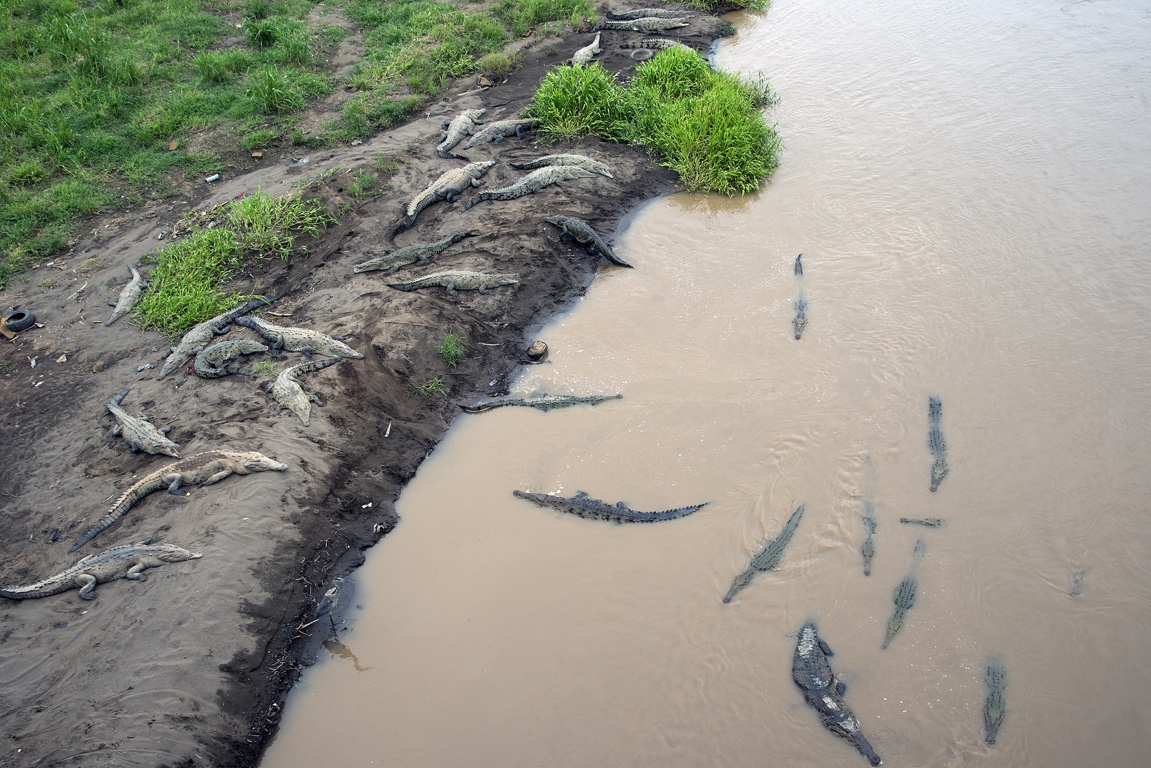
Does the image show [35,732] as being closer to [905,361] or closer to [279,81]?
[905,361]

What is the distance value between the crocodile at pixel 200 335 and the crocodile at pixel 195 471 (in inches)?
58.6

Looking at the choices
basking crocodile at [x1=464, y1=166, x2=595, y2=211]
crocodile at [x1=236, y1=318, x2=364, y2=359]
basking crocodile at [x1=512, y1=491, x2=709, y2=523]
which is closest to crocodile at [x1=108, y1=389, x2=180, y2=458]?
crocodile at [x1=236, y1=318, x2=364, y2=359]

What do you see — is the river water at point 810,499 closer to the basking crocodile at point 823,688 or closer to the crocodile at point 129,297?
the basking crocodile at point 823,688

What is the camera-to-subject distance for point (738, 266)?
311 inches

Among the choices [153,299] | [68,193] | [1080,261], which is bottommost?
[1080,261]

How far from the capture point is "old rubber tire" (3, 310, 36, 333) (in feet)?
23.0

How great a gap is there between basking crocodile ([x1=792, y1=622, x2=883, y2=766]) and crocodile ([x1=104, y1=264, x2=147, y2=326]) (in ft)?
24.4

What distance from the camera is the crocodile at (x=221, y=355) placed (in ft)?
21.1

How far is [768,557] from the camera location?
5.09 metres

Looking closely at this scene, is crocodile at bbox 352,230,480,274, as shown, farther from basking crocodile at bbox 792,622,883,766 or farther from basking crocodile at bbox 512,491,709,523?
basking crocodile at bbox 792,622,883,766

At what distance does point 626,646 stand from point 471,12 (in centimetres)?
1241

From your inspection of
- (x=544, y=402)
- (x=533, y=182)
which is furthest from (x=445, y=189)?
(x=544, y=402)

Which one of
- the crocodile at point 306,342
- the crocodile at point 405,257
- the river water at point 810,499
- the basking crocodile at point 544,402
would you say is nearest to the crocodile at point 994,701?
the river water at point 810,499

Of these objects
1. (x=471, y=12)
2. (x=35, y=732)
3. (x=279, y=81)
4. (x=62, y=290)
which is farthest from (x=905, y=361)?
(x=471, y=12)
